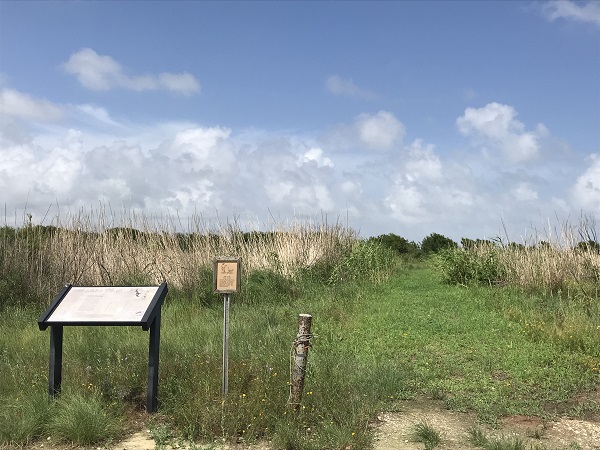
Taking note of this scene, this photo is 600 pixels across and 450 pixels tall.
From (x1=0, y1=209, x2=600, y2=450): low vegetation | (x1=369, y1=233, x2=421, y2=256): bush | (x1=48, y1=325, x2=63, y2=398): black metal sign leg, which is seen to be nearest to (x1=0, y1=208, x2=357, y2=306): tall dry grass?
(x1=0, y1=209, x2=600, y2=450): low vegetation

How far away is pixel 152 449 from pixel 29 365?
2812 mm

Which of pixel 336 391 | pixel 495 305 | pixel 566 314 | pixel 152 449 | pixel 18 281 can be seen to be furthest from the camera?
pixel 18 281

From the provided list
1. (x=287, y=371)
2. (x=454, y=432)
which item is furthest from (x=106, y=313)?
(x=454, y=432)

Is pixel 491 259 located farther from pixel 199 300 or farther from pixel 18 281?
pixel 18 281

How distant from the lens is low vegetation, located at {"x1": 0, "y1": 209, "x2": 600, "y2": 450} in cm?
536

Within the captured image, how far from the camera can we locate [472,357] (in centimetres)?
790

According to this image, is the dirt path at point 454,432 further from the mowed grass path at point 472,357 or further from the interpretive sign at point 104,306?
the interpretive sign at point 104,306

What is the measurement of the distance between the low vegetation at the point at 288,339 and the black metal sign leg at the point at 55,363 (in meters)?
0.20

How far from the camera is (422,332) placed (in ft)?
30.3

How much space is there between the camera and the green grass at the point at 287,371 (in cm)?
525

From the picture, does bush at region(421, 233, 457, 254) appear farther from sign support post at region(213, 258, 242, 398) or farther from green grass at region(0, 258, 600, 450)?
sign support post at region(213, 258, 242, 398)

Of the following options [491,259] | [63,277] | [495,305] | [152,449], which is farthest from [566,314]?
[63,277]

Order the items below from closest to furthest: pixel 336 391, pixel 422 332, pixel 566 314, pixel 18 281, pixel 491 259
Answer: pixel 336 391
pixel 422 332
pixel 566 314
pixel 18 281
pixel 491 259

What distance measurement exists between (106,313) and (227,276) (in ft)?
3.88
